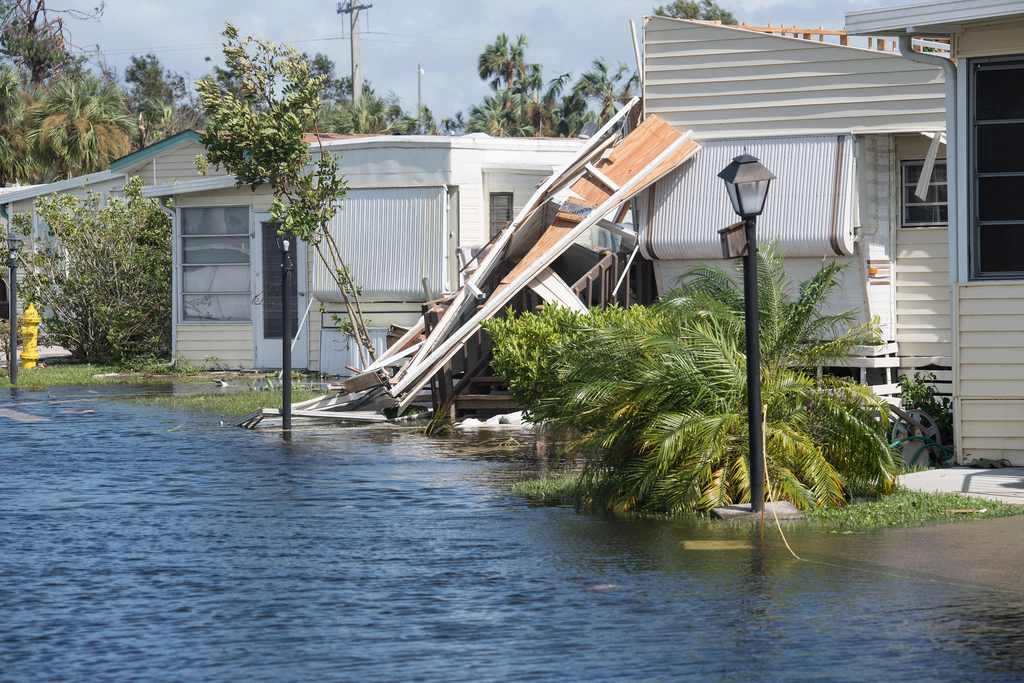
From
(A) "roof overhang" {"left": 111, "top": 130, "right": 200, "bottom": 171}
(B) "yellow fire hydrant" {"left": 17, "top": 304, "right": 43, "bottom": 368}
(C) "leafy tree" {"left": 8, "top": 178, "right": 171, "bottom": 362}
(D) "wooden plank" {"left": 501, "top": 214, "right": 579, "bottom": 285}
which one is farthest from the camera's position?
(A) "roof overhang" {"left": 111, "top": 130, "right": 200, "bottom": 171}

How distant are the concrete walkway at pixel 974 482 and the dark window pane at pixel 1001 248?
175cm

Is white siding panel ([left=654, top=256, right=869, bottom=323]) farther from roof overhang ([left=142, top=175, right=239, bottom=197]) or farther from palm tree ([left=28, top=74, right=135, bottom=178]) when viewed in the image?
palm tree ([left=28, top=74, right=135, bottom=178])

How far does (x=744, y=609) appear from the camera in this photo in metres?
8.25

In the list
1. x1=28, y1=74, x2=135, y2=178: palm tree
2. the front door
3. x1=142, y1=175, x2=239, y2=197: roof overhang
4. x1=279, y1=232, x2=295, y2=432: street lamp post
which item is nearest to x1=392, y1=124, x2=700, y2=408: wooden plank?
x1=279, y1=232, x2=295, y2=432: street lamp post

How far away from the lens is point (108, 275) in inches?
1110

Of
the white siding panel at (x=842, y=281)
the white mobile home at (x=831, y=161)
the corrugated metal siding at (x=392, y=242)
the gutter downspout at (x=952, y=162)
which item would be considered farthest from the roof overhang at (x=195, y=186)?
the gutter downspout at (x=952, y=162)

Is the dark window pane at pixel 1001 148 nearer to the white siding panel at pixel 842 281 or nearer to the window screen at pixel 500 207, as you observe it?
the white siding panel at pixel 842 281

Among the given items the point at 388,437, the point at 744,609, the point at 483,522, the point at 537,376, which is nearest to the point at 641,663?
the point at 744,609

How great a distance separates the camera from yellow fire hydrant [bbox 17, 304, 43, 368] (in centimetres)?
2770

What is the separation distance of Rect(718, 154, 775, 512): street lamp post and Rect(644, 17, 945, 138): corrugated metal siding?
7221 mm

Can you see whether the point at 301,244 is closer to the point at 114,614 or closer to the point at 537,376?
the point at 537,376

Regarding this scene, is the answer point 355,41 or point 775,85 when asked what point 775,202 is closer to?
point 775,85

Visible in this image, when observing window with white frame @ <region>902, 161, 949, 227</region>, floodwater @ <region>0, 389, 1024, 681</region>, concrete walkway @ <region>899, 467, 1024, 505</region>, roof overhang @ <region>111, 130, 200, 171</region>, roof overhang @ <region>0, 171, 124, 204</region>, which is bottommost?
floodwater @ <region>0, 389, 1024, 681</region>

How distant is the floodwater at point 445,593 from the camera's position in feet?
23.9
